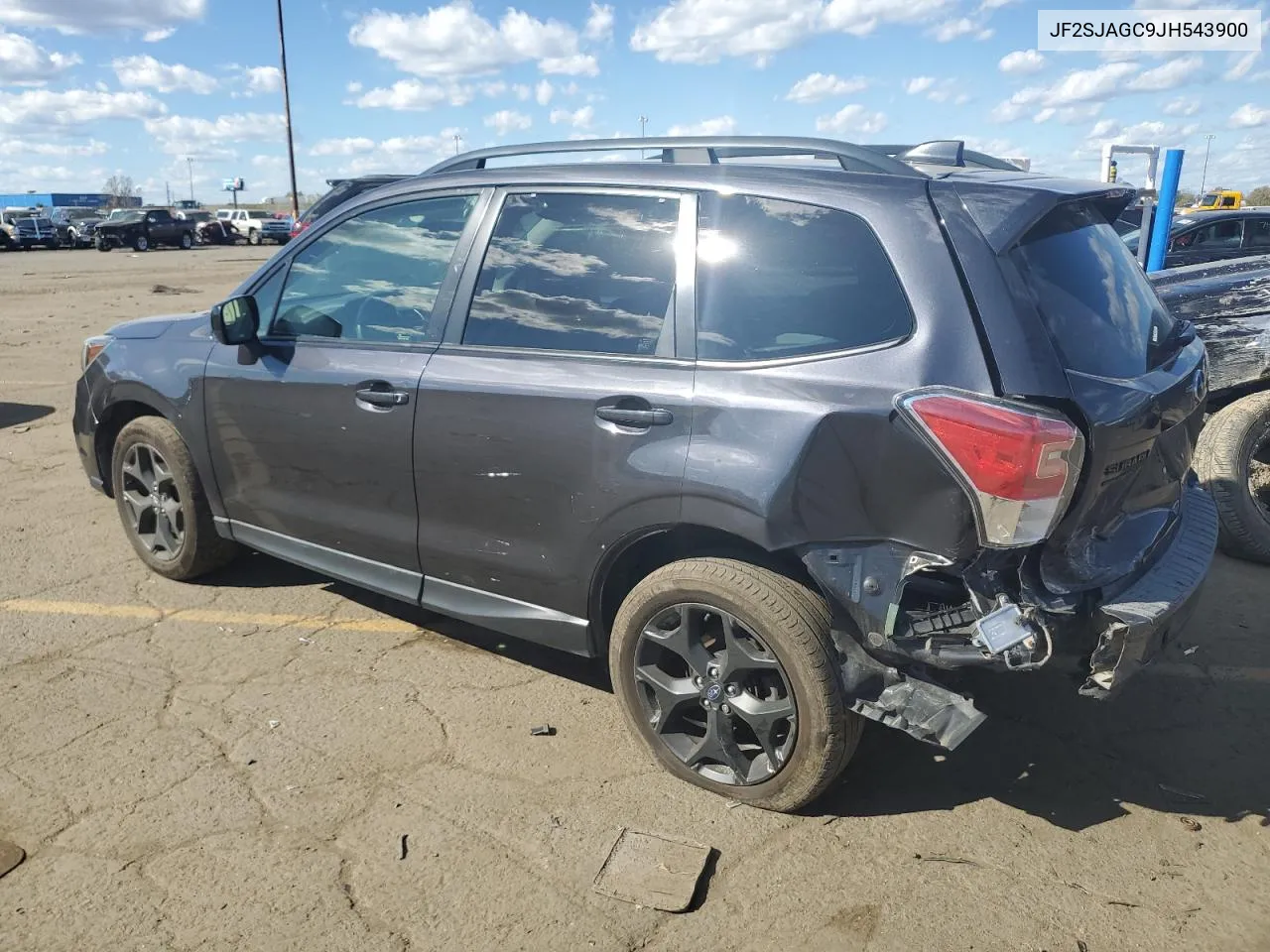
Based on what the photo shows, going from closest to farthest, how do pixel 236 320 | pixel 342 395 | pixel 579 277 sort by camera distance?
1. pixel 579 277
2. pixel 342 395
3. pixel 236 320

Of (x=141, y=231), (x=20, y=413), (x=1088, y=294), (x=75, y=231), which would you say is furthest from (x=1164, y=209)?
(x=75, y=231)

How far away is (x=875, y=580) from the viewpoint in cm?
269

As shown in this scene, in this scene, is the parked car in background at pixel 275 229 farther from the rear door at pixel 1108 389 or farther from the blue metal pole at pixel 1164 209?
the rear door at pixel 1108 389

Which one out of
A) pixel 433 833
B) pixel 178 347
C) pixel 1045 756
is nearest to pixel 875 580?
pixel 1045 756

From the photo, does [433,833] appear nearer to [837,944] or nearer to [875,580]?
[837,944]

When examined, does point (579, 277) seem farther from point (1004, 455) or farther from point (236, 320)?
point (236, 320)

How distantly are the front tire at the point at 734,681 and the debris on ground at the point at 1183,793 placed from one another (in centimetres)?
114

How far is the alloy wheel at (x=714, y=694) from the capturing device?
296 cm

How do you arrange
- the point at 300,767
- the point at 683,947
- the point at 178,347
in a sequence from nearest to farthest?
the point at 683,947
the point at 300,767
the point at 178,347

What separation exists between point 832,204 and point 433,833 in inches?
85.8

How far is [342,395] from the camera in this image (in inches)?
148

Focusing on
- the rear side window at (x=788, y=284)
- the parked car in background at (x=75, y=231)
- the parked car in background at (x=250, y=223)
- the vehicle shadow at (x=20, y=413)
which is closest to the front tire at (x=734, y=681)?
the rear side window at (x=788, y=284)

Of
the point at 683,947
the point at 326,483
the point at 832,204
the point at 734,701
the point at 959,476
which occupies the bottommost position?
the point at 683,947

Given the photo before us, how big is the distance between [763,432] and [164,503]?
10.7 feet
